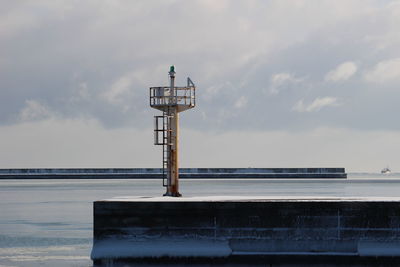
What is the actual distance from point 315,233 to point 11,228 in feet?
80.9

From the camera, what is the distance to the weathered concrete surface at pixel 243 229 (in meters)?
20.6

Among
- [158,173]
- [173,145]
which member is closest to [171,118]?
[173,145]

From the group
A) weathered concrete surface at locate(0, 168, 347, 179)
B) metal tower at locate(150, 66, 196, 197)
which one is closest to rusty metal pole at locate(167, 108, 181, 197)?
metal tower at locate(150, 66, 196, 197)

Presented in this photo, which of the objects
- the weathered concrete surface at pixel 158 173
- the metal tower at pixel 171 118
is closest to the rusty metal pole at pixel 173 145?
the metal tower at pixel 171 118

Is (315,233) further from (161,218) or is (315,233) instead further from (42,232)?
(42,232)

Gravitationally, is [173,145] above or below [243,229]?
above

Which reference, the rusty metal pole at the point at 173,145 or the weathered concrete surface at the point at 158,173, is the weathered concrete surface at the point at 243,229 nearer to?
the rusty metal pole at the point at 173,145

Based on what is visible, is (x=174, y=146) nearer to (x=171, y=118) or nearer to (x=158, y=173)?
(x=171, y=118)

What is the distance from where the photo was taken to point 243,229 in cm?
2078

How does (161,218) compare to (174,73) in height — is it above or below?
below

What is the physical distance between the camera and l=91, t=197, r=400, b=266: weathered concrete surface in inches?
813

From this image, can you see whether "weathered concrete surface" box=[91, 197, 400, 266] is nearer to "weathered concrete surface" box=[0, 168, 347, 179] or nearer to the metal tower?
the metal tower

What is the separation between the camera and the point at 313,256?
2056 centimetres

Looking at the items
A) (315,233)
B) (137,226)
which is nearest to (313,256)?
(315,233)
